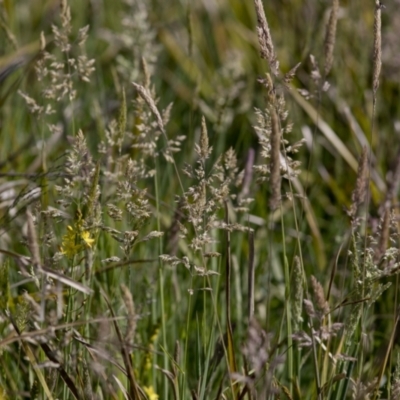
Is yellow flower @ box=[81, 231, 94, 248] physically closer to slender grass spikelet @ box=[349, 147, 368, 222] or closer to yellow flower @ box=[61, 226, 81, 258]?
yellow flower @ box=[61, 226, 81, 258]

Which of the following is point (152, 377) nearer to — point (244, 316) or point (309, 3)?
point (244, 316)

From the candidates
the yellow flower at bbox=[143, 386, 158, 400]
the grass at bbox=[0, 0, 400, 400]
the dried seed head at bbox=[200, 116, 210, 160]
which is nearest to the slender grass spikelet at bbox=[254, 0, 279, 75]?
the grass at bbox=[0, 0, 400, 400]

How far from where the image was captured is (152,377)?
1.60m

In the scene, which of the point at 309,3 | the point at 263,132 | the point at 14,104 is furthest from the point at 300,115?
the point at 263,132

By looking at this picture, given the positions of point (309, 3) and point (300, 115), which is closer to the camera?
point (300, 115)

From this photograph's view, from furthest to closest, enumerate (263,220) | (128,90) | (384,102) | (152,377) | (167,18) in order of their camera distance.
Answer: (167,18) < (384,102) < (128,90) < (263,220) < (152,377)

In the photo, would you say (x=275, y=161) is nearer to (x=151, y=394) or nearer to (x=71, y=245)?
(x=71, y=245)

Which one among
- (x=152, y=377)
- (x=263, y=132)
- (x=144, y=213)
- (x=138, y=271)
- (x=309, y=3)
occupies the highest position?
(x=309, y=3)

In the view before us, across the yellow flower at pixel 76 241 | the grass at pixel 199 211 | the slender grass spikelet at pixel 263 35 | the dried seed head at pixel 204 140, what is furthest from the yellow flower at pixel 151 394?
the slender grass spikelet at pixel 263 35

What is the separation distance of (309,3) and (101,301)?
1.85 m

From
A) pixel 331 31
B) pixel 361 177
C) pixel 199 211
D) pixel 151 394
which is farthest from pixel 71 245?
pixel 331 31

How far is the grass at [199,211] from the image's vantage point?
1192mm

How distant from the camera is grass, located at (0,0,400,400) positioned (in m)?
1.19

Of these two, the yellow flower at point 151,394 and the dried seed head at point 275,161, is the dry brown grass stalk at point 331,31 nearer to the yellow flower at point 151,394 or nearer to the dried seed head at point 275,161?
the dried seed head at point 275,161
